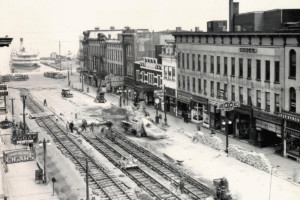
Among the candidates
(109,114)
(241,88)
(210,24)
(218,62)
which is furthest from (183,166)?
(109,114)

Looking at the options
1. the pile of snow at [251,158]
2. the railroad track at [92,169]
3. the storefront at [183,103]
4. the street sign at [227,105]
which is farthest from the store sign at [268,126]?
the railroad track at [92,169]

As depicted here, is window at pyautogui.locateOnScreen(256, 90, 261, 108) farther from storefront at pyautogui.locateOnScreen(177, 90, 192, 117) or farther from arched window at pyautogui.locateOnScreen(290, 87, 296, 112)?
storefront at pyautogui.locateOnScreen(177, 90, 192, 117)

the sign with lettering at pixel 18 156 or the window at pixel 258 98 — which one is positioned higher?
the window at pixel 258 98

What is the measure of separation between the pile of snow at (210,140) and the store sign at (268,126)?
13.7 ft

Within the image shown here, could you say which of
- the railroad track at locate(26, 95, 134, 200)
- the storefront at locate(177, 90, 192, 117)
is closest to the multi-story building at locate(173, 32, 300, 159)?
the storefront at locate(177, 90, 192, 117)

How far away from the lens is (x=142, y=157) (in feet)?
140

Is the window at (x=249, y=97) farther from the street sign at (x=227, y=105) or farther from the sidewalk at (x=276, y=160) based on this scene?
the sidewalk at (x=276, y=160)

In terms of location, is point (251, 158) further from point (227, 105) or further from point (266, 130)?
point (227, 105)

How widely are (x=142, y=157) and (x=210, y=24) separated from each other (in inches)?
870

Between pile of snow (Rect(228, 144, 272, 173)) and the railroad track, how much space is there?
432 inches

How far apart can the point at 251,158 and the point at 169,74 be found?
1113 inches

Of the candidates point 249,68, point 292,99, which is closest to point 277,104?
point 292,99

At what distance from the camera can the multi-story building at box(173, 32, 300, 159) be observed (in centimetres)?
4066

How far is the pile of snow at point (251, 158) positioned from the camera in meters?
36.9
